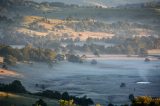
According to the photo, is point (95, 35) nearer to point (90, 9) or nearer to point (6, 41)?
point (90, 9)

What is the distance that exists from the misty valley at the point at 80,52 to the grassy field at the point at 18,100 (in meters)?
0.09

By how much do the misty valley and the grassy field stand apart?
0.31 feet

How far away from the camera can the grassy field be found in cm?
2969

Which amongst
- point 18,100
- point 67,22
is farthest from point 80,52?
point 18,100

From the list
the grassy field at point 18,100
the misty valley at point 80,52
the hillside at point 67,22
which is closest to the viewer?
the grassy field at point 18,100

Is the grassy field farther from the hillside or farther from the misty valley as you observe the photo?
the hillside

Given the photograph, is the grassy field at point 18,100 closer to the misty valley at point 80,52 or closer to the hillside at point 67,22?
the misty valley at point 80,52

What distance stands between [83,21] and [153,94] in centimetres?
1206

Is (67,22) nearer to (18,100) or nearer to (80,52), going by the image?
(80,52)

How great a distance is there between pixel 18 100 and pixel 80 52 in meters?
14.2

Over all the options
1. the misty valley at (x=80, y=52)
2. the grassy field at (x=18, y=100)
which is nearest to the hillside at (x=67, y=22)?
the misty valley at (x=80, y=52)

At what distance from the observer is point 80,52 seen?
4369cm

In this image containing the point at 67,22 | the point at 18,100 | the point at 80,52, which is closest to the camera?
the point at 18,100

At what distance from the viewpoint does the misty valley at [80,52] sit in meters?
37.2
